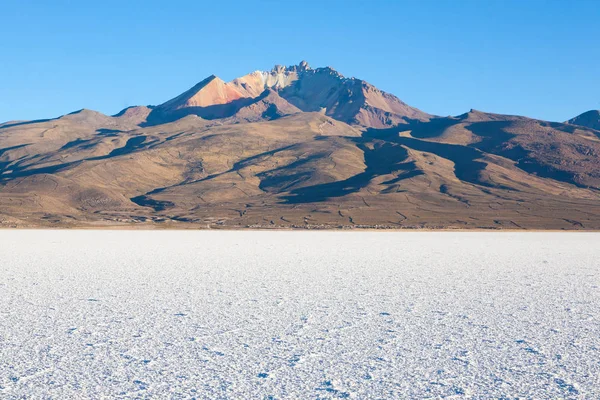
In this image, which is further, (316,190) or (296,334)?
(316,190)

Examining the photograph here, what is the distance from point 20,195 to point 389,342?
128006 mm

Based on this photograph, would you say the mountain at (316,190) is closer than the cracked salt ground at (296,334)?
No

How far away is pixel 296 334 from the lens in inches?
570

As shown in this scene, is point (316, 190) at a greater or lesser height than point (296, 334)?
greater

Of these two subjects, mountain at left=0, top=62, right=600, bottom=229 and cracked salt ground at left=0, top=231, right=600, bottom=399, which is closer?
cracked salt ground at left=0, top=231, right=600, bottom=399

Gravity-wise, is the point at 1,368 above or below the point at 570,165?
below

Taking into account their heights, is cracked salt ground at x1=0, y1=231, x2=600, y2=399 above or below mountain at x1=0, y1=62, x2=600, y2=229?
below

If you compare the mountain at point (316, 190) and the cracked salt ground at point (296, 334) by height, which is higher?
the mountain at point (316, 190)

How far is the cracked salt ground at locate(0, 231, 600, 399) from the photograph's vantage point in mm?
10680

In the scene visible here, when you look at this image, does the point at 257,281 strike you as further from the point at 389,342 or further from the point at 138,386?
the point at 138,386

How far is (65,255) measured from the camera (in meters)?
37.1

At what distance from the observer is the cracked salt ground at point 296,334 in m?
10.7

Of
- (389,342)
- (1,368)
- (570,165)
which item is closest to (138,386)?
(1,368)

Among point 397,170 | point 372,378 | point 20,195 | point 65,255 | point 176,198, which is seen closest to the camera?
point 372,378
